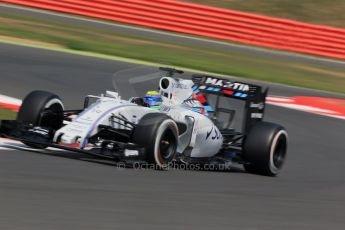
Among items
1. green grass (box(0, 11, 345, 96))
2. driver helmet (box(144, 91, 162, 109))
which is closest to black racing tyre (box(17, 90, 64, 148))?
driver helmet (box(144, 91, 162, 109))

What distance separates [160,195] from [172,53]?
13.5 meters

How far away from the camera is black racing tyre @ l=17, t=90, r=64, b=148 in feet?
27.0

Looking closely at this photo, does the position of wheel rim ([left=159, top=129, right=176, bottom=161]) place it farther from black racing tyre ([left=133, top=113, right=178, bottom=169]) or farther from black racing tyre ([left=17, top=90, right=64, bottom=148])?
black racing tyre ([left=17, top=90, right=64, bottom=148])

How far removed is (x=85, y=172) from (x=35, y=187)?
1065 millimetres

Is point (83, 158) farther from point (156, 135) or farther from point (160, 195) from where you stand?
point (160, 195)

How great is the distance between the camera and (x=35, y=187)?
6.15 metres

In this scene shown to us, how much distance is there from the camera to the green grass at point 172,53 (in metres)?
18.3

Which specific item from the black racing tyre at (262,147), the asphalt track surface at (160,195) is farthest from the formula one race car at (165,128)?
the asphalt track surface at (160,195)

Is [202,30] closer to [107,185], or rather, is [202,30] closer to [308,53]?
[308,53]

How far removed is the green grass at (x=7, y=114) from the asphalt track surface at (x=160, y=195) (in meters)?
2.15

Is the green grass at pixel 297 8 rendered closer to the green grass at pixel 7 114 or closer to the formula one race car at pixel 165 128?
the green grass at pixel 7 114

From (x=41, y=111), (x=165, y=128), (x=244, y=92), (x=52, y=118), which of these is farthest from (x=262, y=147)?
(x=41, y=111)

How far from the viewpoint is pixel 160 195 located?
6.50 metres

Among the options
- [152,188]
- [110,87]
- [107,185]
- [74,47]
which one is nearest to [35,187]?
[107,185]
